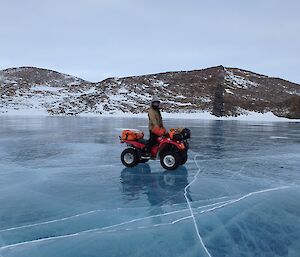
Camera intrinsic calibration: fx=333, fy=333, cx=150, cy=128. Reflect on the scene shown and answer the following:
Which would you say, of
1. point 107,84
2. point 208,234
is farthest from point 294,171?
point 107,84

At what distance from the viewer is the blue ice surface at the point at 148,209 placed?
3.45 meters

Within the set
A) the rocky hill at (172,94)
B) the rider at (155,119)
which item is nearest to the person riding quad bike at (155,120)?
the rider at (155,119)

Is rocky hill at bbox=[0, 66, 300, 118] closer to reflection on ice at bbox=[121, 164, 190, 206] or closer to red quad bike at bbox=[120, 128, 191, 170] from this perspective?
red quad bike at bbox=[120, 128, 191, 170]

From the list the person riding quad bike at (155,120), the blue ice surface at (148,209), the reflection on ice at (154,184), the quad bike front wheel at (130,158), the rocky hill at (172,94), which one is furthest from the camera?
the rocky hill at (172,94)

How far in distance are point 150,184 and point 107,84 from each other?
73161mm

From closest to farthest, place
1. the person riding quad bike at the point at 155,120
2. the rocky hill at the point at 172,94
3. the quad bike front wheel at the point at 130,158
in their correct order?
the person riding quad bike at the point at 155,120 → the quad bike front wheel at the point at 130,158 → the rocky hill at the point at 172,94

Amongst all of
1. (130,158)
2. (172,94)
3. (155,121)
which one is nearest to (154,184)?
(155,121)

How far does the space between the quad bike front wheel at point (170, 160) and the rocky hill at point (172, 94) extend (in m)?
36.0

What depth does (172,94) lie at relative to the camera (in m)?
72.1

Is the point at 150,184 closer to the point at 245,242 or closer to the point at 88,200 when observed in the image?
the point at 88,200

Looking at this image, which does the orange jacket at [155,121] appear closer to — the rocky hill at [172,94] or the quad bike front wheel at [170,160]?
the quad bike front wheel at [170,160]

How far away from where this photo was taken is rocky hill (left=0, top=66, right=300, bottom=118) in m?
50.7

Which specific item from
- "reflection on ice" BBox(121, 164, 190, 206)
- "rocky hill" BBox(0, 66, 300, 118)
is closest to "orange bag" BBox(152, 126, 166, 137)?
"reflection on ice" BBox(121, 164, 190, 206)

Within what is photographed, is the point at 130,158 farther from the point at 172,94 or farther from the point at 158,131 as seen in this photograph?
the point at 172,94
